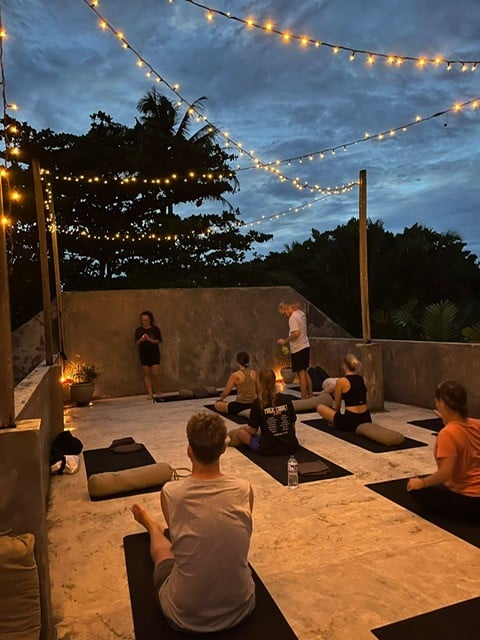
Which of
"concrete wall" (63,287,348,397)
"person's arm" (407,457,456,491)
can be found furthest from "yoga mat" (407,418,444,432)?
"concrete wall" (63,287,348,397)

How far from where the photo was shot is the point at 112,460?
17.3ft

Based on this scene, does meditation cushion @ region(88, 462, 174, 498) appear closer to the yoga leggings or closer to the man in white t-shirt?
the yoga leggings

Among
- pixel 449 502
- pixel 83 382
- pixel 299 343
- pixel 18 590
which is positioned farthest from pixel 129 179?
pixel 18 590

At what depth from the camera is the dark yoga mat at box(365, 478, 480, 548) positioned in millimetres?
3223

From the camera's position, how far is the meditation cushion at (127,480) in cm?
416

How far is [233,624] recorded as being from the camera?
2314mm

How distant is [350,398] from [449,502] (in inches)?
94.5

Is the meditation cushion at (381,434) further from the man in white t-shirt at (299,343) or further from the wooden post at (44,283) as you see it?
the wooden post at (44,283)

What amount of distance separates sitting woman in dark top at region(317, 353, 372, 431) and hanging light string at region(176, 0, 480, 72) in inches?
137

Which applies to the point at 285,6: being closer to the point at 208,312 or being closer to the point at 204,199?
the point at 208,312

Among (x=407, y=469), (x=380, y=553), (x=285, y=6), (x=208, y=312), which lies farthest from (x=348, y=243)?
(x=380, y=553)

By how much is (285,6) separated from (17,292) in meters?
10.3

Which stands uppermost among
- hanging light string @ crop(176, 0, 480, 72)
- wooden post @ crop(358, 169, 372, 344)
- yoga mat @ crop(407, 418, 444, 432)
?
hanging light string @ crop(176, 0, 480, 72)

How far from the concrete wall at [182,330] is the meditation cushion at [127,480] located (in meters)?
5.33
